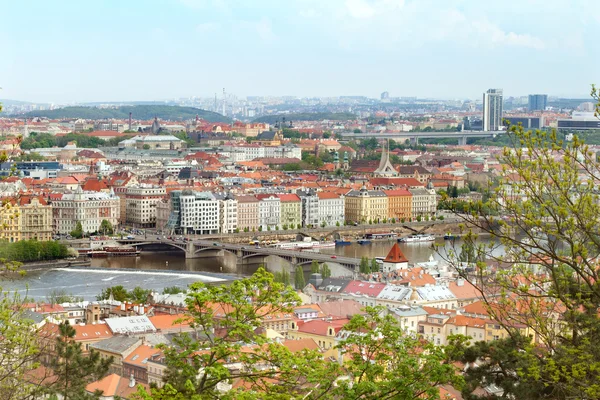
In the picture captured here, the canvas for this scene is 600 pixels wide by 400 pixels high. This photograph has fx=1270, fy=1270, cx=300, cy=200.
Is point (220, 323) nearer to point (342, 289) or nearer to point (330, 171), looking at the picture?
point (342, 289)

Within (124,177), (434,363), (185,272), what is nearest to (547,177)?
(434,363)

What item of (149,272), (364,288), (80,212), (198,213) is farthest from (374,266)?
(80,212)

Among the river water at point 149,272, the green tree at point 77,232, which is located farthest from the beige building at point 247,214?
the green tree at point 77,232

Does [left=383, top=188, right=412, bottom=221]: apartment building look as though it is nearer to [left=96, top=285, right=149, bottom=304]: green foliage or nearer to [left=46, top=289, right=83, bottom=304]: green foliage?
[left=46, top=289, right=83, bottom=304]: green foliage

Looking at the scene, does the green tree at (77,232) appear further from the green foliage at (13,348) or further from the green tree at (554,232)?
the green tree at (554,232)

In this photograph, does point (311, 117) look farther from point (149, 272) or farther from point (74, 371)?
point (74, 371)

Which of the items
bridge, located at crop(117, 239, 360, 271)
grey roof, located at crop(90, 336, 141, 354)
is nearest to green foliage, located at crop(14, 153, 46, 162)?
bridge, located at crop(117, 239, 360, 271)
